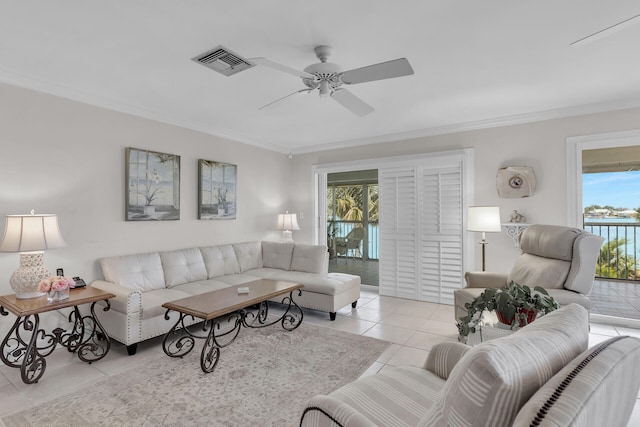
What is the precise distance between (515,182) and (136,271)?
449 centimetres

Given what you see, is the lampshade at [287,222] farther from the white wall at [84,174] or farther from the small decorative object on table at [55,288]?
the small decorative object on table at [55,288]

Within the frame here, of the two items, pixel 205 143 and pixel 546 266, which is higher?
pixel 205 143

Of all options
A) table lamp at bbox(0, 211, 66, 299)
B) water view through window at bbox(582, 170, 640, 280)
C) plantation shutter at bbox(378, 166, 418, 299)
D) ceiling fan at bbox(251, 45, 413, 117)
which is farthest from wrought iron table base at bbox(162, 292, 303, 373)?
water view through window at bbox(582, 170, 640, 280)

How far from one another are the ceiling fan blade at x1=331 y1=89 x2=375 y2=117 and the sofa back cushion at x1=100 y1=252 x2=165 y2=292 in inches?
105

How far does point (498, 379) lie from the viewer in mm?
638

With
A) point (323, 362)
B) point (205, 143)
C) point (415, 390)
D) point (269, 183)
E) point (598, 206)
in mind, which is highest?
point (205, 143)

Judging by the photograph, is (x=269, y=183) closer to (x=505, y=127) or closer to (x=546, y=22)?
(x=505, y=127)

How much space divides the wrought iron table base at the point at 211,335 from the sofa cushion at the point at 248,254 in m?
0.75

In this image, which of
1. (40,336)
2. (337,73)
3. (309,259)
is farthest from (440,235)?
(40,336)

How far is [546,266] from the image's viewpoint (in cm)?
280

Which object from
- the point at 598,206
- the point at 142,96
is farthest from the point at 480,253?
the point at 142,96

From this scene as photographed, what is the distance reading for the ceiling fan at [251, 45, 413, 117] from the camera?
2.05 m

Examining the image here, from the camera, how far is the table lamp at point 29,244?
2.43m

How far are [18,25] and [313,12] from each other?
1.93 meters
